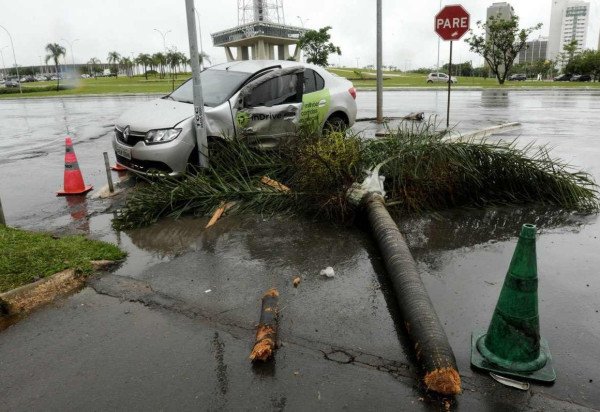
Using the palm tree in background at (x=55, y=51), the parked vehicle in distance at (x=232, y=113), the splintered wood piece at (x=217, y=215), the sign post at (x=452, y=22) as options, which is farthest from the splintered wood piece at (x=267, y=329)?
the palm tree in background at (x=55, y=51)

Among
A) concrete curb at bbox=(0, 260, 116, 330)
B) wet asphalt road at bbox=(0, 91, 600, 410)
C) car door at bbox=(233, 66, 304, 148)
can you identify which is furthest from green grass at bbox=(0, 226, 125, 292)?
car door at bbox=(233, 66, 304, 148)

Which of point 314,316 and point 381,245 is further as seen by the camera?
point 381,245

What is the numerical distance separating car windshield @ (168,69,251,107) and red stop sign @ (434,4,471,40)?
6936mm

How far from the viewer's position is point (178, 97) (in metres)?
8.00

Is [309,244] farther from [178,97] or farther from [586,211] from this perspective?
[178,97]

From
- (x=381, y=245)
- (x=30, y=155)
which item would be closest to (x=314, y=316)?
(x=381, y=245)

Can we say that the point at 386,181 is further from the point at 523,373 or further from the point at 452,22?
the point at 452,22

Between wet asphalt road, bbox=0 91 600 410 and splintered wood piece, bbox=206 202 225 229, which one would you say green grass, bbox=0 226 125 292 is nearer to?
wet asphalt road, bbox=0 91 600 410

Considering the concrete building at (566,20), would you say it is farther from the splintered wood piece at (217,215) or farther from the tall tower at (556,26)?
the splintered wood piece at (217,215)

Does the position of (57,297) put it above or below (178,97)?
below

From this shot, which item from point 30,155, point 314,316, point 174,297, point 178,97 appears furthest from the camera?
point 30,155

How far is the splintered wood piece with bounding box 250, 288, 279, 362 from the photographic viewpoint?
2975mm

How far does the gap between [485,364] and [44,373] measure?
2680 millimetres

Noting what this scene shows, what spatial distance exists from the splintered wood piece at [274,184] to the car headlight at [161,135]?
1449mm
